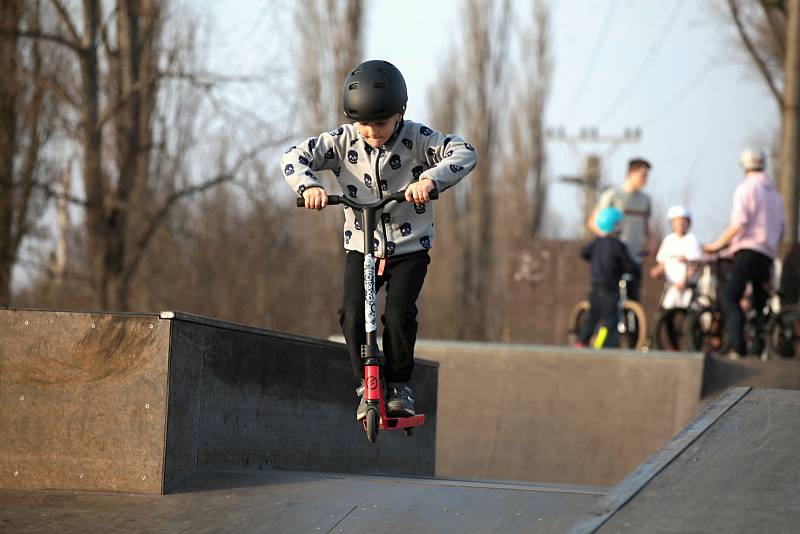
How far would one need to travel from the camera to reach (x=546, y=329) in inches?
742

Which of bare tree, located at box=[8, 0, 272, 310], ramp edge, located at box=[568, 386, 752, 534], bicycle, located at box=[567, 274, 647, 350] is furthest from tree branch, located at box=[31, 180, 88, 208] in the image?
ramp edge, located at box=[568, 386, 752, 534]

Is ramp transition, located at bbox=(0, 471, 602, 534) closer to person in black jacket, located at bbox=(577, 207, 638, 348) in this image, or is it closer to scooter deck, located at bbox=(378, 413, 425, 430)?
scooter deck, located at bbox=(378, 413, 425, 430)

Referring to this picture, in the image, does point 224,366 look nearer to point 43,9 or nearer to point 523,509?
point 523,509

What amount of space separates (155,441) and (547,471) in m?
7.36

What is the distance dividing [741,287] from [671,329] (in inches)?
74.8

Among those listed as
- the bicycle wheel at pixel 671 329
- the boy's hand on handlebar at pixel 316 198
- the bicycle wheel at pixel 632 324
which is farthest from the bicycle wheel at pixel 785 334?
the boy's hand on handlebar at pixel 316 198

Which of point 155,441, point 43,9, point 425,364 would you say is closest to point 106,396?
point 155,441

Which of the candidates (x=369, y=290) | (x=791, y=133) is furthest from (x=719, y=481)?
(x=791, y=133)

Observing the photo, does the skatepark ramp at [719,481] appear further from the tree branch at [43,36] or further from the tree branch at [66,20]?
the tree branch at [66,20]

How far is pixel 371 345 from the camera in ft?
18.8

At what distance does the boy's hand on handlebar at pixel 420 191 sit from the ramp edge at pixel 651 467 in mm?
1521

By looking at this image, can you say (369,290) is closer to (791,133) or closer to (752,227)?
(752,227)

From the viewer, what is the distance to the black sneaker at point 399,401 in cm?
577

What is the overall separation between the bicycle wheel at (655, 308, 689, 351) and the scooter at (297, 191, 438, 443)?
790cm
